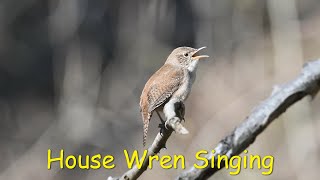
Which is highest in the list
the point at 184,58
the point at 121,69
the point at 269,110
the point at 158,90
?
the point at 121,69

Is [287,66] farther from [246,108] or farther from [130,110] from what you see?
[130,110]

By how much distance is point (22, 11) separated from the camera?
A: 8805mm

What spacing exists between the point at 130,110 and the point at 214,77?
1.03 metres

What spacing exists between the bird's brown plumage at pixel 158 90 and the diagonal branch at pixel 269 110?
1.21 meters

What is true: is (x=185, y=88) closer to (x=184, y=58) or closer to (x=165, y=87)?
(x=165, y=87)

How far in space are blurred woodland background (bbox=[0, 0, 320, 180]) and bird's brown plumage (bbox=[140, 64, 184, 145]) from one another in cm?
Result: 373

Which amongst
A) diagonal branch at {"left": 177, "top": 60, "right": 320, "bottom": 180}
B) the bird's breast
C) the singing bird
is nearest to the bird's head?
the singing bird

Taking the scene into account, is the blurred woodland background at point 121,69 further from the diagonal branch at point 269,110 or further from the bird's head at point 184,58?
the diagonal branch at point 269,110

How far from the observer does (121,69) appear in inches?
319

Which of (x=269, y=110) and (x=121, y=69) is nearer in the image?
(x=269, y=110)

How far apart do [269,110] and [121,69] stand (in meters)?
7.23

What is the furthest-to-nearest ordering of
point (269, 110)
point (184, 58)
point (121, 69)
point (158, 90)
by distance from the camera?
point (121, 69) < point (184, 58) < point (158, 90) < point (269, 110)

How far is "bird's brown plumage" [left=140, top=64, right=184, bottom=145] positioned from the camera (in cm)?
223

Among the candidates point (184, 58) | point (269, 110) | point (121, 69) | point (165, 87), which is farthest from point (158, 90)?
point (121, 69)
